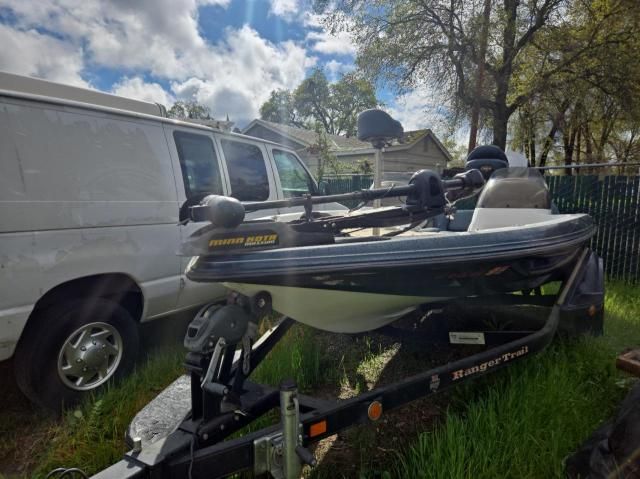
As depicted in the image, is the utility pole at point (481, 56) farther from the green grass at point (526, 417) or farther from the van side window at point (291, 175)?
the green grass at point (526, 417)

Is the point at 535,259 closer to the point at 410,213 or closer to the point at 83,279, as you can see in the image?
the point at 410,213

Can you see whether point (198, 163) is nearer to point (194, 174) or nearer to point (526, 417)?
point (194, 174)

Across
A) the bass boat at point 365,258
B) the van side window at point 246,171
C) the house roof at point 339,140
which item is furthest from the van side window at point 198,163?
the house roof at point 339,140

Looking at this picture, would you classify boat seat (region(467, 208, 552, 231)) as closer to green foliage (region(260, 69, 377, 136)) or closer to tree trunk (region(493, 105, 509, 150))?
tree trunk (region(493, 105, 509, 150))

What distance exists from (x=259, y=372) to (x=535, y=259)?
192 centimetres

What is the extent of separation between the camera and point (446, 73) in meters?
12.9

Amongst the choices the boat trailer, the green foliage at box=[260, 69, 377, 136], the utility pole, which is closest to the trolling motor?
the boat trailer

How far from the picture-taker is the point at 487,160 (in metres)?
4.56

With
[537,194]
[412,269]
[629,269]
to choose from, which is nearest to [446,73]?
[629,269]

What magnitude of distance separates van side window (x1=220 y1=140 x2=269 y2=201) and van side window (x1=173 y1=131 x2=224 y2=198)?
0.19m

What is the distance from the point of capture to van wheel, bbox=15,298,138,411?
2551 mm

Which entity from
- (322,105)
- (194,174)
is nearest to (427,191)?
(194,174)

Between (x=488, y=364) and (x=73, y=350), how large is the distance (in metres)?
2.52

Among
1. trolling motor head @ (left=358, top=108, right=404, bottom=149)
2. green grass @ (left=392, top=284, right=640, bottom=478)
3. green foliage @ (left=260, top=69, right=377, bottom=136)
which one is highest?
green foliage @ (left=260, top=69, right=377, bottom=136)
